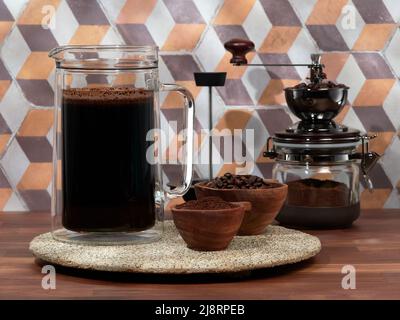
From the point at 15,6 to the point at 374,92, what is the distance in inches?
27.5

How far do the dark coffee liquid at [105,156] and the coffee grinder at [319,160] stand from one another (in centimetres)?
31

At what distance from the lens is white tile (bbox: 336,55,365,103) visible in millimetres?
1689

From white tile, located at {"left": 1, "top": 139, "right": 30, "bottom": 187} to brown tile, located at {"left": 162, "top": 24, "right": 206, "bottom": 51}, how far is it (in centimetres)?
34

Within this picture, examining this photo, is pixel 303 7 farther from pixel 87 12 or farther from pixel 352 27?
pixel 87 12

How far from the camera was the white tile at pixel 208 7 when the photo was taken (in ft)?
5.50

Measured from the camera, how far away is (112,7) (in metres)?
1.67

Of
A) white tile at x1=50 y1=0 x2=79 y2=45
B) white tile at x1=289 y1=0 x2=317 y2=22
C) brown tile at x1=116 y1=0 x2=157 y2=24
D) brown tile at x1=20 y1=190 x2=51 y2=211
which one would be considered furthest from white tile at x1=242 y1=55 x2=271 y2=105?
brown tile at x1=20 y1=190 x2=51 y2=211

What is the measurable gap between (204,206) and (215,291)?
162 mm

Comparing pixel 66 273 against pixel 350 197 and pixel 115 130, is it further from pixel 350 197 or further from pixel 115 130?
pixel 350 197

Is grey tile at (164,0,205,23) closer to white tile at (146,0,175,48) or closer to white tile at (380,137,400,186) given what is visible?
white tile at (146,0,175,48)

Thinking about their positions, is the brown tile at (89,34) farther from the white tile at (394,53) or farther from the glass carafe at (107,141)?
the white tile at (394,53)

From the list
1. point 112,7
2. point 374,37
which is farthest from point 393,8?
point 112,7

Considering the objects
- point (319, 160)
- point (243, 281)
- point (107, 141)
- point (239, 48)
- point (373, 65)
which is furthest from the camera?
point (373, 65)

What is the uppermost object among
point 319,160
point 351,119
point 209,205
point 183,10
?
point 183,10
